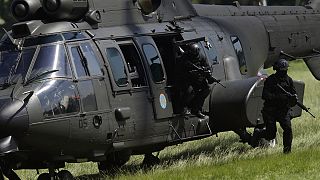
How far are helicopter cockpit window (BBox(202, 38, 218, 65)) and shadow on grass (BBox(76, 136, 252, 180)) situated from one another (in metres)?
1.88

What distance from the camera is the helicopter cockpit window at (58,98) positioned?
10820 millimetres

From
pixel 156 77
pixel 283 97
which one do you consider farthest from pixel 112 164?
pixel 283 97

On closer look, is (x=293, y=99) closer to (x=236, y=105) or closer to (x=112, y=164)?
(x=236, y=105)

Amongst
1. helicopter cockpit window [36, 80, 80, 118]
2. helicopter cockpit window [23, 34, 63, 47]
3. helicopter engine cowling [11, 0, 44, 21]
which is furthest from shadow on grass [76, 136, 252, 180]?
helicopter engine cowling [11, 0, 44, 21]

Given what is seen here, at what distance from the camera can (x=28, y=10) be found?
1217 centimetres

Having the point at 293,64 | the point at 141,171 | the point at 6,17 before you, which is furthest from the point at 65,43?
the point at 6,17

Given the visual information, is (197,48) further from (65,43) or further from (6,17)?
(6,17)

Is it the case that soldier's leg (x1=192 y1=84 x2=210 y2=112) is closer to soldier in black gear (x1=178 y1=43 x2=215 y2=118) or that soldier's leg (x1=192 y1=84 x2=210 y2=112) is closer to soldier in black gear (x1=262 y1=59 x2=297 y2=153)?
soldier in black gear (x1=178 y1=43 x2=215 y2=118)

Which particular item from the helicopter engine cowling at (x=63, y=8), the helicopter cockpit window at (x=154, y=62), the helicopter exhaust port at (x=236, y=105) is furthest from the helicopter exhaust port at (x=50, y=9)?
the helicopter exhaust port at (x=236, y=105)

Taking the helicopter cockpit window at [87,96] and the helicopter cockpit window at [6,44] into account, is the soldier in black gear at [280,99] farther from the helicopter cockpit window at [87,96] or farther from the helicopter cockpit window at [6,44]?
the helicopter cockpit window at [6,44]

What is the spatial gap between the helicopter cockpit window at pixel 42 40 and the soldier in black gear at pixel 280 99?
380cm

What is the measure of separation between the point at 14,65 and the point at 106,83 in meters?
1.51

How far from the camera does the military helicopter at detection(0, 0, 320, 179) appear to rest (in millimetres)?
10930

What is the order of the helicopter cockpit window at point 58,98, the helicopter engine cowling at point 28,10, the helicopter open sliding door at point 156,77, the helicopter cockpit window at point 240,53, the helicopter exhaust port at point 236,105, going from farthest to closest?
the helicopter cockpit window at point 240,53 < the helicopter exhaust port at point 236,105 < the helicopter open sliding door at point 156,77 < the helicopter engine cowling at point 28,10 < the helicopter cockpit window at point 58,98
